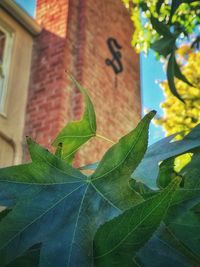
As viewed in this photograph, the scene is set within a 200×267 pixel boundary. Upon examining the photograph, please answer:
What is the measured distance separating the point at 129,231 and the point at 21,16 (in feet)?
16.1

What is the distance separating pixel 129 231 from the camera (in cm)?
50

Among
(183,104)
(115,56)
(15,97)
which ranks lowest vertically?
(183,104)

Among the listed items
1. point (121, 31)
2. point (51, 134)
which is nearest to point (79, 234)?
point (51, 134)

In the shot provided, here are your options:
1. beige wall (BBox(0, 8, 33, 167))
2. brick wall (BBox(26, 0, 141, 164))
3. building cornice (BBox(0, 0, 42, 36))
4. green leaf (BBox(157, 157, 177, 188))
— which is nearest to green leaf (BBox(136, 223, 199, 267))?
green leaf (BBox(157, 157, 177, 188))

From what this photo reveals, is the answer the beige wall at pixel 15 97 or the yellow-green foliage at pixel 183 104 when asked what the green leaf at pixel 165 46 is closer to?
the beige wall at pixel 15 97

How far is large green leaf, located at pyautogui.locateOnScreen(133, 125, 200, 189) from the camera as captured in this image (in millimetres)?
654

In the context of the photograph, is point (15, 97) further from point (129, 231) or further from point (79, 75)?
point (129, 231)

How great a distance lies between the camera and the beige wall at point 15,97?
4.43 metres

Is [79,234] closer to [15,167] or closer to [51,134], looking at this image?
[15,167]

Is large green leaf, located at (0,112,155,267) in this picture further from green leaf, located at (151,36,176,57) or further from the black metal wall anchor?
the black metal wall anchor

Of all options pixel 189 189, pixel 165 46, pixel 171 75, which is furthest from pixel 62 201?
pixel 165 46

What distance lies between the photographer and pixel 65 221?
1.84 ft

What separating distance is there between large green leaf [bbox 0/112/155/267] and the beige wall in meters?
3.79

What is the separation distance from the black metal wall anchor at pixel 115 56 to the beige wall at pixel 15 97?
1.05 metres
